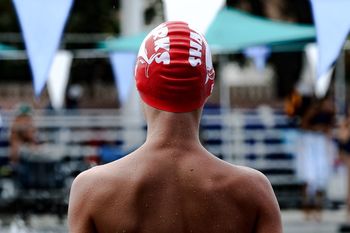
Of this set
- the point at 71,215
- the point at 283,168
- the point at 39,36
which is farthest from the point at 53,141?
the point at 71,215

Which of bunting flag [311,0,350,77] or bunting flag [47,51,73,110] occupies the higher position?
bunting flag [311,0,350,77]

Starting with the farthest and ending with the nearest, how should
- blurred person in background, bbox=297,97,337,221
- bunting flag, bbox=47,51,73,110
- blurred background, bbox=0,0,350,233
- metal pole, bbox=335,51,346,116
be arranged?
bunting flag, bbox=47,51,73,110, metal pole, bbox=335,51,346,116, blurred person in background, bbox=297,97,337,221, blurred background, bbox=0,0,350,233

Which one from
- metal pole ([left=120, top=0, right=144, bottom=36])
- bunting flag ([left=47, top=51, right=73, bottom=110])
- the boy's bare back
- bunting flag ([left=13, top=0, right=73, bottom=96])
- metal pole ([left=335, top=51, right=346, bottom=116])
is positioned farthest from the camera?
metal pole ([left=120, top=0, right=144, bottom=36])

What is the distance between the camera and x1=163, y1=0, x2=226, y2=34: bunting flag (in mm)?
8570

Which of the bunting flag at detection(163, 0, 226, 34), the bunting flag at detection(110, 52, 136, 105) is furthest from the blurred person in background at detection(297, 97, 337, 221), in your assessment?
the bunting flag at detection(163, 0, 226, 34)

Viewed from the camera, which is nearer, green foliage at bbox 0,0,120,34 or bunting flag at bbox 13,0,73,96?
bunting flag at bbox 13,0,73,96

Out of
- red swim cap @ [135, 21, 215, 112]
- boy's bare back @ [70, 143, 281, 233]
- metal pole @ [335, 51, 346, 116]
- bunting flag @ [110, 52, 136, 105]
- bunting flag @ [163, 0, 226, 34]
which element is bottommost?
metal pole @ [335, 51, 346, 116]

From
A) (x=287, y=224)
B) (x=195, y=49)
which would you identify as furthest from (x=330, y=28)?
(x=287, y=224)

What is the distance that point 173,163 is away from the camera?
2309 mm

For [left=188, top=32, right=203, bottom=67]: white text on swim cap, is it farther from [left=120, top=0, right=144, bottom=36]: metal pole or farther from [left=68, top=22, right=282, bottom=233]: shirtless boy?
[left=120, top=0, right=144, bottom=36]: metal pole

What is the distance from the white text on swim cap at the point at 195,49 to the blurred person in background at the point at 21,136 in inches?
499

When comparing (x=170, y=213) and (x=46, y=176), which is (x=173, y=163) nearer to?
(x=170, y=213)

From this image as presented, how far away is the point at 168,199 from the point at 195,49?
367 millimetres

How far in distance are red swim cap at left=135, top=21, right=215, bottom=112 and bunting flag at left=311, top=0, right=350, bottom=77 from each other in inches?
225
